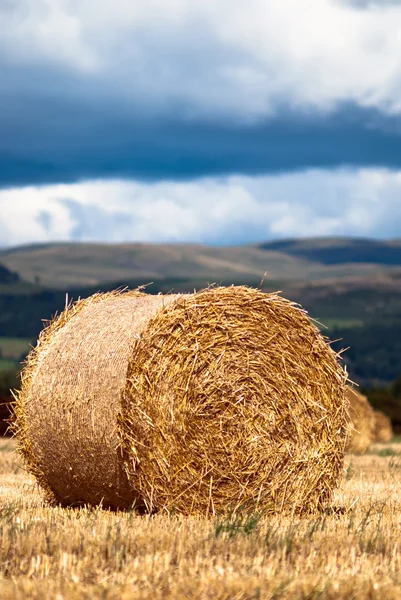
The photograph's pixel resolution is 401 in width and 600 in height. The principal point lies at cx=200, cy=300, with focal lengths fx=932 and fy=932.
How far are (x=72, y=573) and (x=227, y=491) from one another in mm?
3410

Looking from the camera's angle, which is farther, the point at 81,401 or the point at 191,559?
the point at 81,401

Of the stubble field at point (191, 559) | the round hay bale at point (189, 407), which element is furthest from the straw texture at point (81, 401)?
the stubble field at point (191, 559)

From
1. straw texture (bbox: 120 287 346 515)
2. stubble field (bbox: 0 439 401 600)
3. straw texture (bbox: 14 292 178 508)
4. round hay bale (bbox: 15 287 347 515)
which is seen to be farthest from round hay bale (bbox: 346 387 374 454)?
stubble field (bbox: 0 439 401 600)

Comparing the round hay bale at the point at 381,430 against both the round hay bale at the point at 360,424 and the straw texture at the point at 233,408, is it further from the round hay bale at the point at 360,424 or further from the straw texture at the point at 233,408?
the straw texture at the point at 233,408

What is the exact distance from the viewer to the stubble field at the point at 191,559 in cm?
512

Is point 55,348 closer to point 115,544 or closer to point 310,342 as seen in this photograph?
point 310,342

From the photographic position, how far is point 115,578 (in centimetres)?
528

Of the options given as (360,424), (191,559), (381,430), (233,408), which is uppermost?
(233,408)

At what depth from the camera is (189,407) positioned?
332 inches

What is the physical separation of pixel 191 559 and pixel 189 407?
2.74m

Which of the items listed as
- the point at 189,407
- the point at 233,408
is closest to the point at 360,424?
the point at 233,408

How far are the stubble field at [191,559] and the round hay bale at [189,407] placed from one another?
23.5 inches

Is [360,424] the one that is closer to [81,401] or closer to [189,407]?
[189,407]

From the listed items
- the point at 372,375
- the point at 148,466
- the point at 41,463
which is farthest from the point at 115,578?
the point at 372,375
